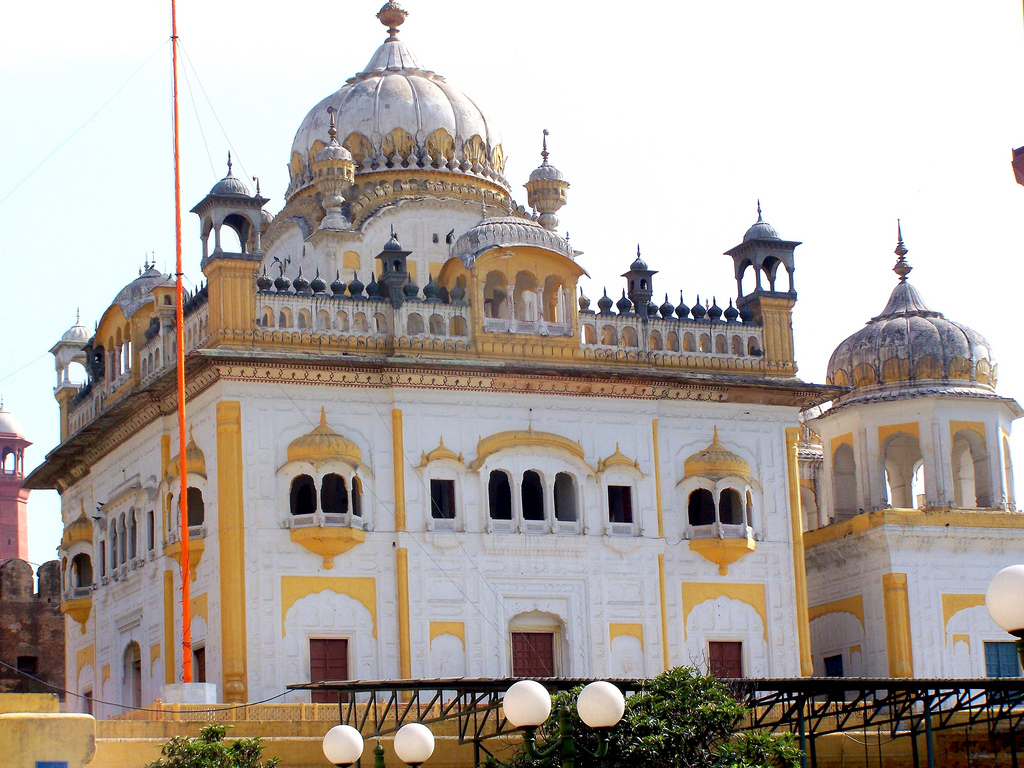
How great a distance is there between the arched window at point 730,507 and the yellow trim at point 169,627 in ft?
33.1

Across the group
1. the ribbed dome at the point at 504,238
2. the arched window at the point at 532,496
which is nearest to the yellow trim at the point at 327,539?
the arched window at the point at 532,496

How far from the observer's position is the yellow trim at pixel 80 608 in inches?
1444

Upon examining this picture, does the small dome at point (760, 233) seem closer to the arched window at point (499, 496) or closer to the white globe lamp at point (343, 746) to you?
the arched window at point (499, 496)

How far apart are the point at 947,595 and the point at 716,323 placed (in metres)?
7.36

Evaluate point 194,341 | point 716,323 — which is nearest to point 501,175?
point 716,323

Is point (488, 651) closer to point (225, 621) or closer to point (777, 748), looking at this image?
point (225, 621)

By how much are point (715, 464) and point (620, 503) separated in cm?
191

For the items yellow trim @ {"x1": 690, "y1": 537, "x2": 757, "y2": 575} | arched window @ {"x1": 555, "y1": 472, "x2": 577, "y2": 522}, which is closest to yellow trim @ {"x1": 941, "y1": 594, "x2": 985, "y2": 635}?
yellow trim @ {"x1": 690, "y1": 537, "x2": 757, "y2": 575}

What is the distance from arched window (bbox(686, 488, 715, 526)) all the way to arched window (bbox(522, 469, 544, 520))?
311 centimetres

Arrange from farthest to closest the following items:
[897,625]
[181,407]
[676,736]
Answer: [897,625]
[181,407]
[676,736]

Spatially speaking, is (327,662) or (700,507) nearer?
(327,662)

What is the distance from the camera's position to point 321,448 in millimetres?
31172

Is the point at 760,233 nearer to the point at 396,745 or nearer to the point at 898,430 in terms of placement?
the point at 898,430

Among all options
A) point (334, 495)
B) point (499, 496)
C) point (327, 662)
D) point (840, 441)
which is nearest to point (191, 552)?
point (334, 495)
